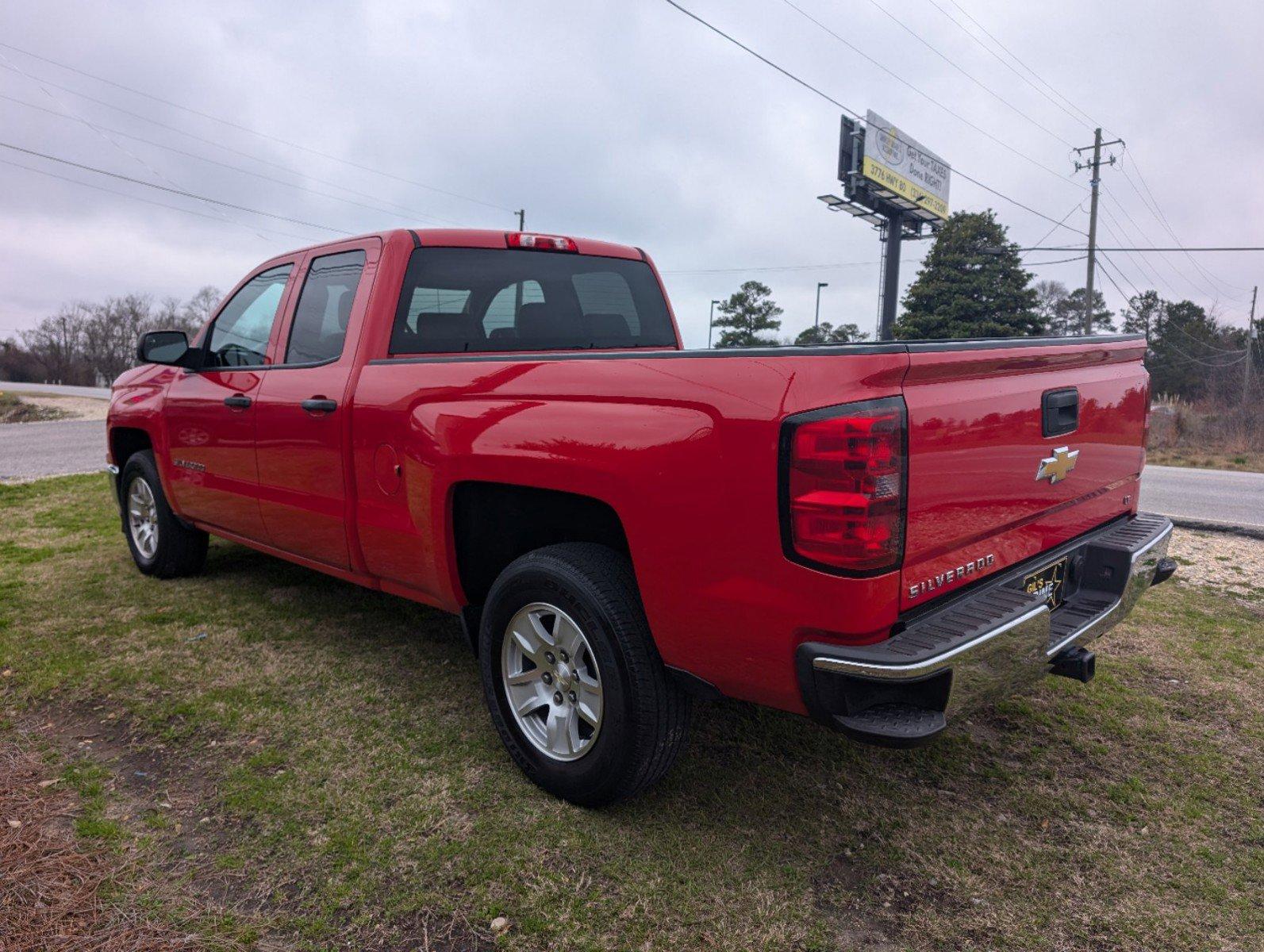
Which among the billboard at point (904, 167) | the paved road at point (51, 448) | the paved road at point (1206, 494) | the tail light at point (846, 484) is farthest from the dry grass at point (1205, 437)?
the billboard at point (904, 167)

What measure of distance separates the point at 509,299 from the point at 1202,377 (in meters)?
60.3

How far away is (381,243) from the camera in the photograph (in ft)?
12.1

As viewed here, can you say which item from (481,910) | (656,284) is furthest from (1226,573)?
(481,910)

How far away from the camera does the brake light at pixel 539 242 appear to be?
4.04 meters

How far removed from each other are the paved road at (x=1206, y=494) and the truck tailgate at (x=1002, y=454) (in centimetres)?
642

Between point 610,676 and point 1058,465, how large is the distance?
159 cm

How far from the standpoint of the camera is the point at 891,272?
4469 centimetres

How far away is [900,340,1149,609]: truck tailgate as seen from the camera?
219 centimetres

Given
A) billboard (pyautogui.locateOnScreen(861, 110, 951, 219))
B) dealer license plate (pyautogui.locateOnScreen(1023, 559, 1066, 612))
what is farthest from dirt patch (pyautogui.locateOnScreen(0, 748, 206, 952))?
billboard (pyautogui.locateOnScreen(861, 110, 951, 219))

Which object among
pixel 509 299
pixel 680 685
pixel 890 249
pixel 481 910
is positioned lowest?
pixel 481 910

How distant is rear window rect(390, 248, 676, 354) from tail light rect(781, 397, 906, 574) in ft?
6.85

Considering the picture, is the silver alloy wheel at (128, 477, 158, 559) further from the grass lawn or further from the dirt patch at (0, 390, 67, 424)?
the dirt patch at (0, 390, 67, 424)

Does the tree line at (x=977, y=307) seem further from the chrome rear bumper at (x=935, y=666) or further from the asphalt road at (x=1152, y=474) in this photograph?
the chrome rear bumper at (x=935, y=666)

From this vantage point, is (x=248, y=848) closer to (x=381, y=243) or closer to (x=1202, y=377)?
(x=381, y=243)
